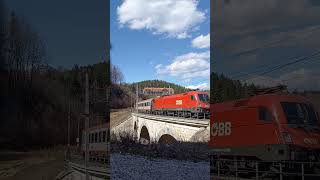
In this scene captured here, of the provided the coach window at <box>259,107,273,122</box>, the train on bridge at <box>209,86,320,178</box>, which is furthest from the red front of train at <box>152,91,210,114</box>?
the coach window at <box>259,107,273,122</box>

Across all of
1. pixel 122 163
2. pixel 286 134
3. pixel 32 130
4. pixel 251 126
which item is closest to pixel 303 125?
pixel 286 134

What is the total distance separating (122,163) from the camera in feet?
13.7

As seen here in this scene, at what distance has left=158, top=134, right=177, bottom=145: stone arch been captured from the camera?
4.46 meters

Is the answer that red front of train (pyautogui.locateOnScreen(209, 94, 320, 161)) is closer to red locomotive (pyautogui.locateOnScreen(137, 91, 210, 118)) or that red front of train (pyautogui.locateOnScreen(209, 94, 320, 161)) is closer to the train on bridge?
the train on bridge

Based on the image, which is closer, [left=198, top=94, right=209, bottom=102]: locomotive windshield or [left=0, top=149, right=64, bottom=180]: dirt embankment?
[left=0, top=149, right=64, bottom=180]: dirt embankment

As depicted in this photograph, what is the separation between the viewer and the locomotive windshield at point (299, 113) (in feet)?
22.2

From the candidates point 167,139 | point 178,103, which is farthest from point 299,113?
point 167,139

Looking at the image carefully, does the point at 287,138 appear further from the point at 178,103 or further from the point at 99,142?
the point at 99,142

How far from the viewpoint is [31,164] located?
4578mm

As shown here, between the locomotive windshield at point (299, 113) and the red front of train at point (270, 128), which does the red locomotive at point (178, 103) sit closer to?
the red front of train at point (270, 128)

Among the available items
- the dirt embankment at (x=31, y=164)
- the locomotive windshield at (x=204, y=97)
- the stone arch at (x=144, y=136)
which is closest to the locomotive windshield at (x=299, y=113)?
the locomotive windshield at (x=204, y=97)

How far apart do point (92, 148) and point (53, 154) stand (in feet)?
1.60

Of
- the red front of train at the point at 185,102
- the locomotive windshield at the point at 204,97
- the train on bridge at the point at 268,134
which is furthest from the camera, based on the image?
the train on bridge at the point at 268,134

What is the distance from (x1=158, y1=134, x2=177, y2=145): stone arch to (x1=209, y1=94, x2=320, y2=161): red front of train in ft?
5.83
